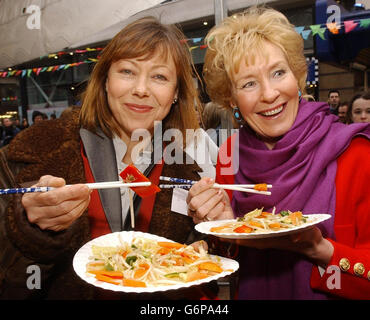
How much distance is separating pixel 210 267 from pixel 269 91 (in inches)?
30.2

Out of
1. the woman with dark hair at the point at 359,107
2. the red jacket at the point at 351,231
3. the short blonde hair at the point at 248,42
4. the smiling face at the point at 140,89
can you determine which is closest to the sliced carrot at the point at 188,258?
the red jacket at the point at 351,231

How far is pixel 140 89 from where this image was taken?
1.51m

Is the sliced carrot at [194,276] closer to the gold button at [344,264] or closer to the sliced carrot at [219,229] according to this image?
the sliced carrot at [219,229]

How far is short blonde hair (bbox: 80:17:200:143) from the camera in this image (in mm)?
1554

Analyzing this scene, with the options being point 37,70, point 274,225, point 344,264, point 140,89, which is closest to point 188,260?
point 274,225

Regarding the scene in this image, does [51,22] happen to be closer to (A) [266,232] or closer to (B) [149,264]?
(B) [149,264]

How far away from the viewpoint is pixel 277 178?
1.50 meters

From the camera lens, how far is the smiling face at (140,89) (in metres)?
1.55

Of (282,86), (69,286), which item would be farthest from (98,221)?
(282,86)

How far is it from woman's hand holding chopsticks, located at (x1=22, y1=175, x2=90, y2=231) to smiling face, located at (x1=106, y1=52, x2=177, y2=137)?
0.51 m

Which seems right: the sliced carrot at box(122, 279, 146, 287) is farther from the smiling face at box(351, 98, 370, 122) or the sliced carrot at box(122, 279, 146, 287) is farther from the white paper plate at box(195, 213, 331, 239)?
the smiling face at box(351, 98, 370, 122)

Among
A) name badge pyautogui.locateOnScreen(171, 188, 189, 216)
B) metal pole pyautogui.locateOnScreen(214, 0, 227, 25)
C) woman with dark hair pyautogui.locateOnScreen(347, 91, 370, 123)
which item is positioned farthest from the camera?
woman with dark hair pyautogui.locateOnScreen(347, 91, 370, 123)

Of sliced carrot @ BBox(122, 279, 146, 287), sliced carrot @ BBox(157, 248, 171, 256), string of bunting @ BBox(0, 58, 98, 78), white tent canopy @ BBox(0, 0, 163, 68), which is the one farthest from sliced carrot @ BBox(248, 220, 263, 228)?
string of bunting @ BBox(0, 58, 98, 78)

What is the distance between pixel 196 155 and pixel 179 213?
0.47 meters
